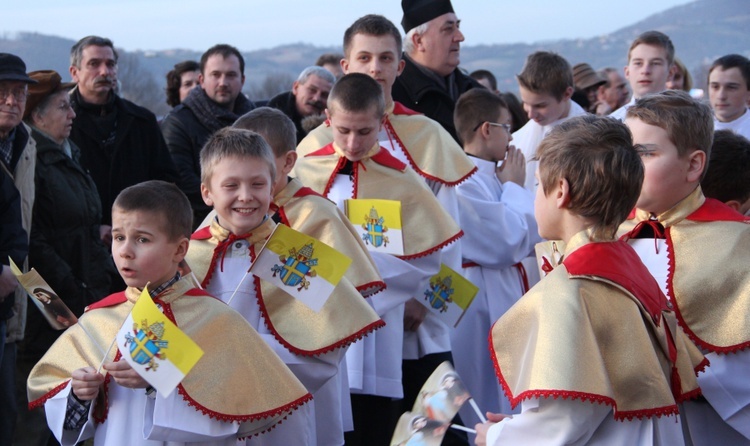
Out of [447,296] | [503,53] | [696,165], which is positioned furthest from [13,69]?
[503,53]

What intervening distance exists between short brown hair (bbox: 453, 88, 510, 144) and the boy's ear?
258cm

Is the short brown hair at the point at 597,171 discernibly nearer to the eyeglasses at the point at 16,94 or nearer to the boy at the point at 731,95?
the eyeglasses at the point at 16,94

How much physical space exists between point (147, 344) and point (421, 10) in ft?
14.5

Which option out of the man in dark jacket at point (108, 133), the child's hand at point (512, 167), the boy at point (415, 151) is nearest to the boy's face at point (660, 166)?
the boy at point (415, 151)

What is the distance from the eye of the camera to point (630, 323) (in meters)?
3.35

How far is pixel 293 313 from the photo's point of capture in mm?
4613

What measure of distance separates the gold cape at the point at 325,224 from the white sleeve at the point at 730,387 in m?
1.69

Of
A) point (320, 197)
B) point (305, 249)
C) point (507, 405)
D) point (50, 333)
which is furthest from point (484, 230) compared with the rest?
point (50, 333)

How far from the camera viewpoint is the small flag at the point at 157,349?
3.54 m

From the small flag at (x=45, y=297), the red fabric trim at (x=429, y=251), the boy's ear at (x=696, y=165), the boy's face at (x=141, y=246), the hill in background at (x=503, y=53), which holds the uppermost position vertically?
the boy's ear at (x=696, y=165)

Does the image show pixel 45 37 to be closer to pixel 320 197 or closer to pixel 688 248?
pixel 320 197

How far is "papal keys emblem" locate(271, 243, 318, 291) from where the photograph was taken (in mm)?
4402

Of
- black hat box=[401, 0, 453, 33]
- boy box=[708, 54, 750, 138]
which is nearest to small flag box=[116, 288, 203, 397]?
black hat box=[401, 0, 453, 33]

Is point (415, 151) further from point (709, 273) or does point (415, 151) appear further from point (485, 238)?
point (709, 273)
